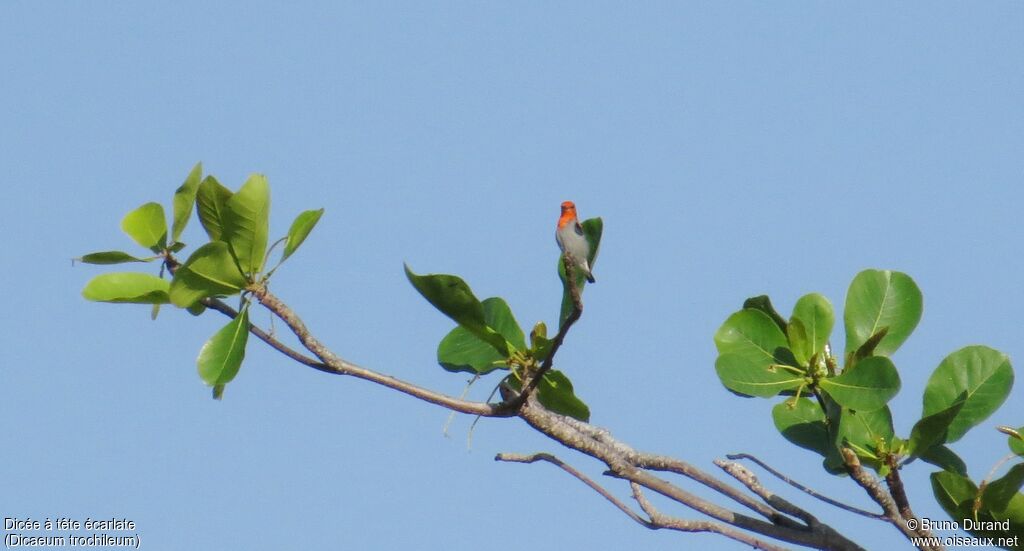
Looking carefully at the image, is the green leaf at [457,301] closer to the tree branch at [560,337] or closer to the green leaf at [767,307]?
the tree branch at [560,337]

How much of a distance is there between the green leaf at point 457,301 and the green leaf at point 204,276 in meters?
0.53

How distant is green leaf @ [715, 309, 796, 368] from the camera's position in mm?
2943

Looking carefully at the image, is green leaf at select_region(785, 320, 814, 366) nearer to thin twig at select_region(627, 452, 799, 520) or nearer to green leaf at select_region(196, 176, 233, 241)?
thin twig at select_region(627, 452, 799, 520)

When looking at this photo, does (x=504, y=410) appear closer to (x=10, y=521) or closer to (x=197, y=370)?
(x=197, y=370)

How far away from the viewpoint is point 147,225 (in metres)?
2.91

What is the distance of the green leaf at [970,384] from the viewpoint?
2.95 m

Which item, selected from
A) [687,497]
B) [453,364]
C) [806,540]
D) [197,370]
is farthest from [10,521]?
[806,540]

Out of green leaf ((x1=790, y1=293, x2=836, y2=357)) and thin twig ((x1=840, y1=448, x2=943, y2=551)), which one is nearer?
thin twig ((x1=840, y1=448, x2=943, y2=551))

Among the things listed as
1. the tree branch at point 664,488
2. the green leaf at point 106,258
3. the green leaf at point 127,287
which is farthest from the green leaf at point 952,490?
the green leaf at point 106,258

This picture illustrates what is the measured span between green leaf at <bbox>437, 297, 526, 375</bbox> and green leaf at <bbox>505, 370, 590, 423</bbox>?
79 mm

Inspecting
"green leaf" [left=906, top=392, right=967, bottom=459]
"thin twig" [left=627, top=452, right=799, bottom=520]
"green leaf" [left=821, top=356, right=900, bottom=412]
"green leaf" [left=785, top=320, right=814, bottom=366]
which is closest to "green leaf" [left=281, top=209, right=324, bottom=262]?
"thin twig" [left=627, top=452, right=799, bottom=520]

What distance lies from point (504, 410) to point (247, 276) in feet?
2.68

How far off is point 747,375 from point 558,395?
546 millimetres

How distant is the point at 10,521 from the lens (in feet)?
14.1
